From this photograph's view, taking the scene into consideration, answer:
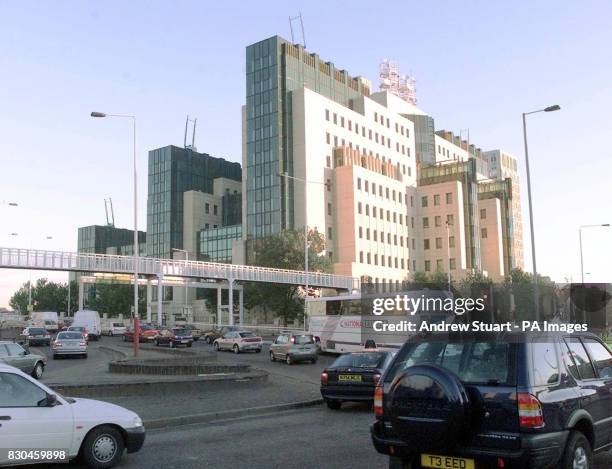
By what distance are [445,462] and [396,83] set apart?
130 m

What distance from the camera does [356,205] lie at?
91.8 metres

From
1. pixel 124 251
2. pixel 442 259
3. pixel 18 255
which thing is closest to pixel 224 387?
pixel 18 255

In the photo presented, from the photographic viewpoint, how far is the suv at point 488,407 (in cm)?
569

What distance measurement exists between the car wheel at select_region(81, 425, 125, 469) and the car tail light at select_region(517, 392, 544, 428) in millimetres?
5266

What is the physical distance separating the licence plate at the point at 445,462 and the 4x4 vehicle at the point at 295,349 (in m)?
23.5

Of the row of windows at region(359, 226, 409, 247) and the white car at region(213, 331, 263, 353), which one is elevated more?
the row of windows at region(359, 226, 409, 247)

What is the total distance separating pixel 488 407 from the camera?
19.2ft

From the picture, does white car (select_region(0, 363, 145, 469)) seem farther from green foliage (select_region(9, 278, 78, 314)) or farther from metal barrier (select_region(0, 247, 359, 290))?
green foliage (select_region(9, 278, 78, 314))

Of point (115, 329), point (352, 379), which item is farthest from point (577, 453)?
point (115, 329)

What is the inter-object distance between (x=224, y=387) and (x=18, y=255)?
134 ft

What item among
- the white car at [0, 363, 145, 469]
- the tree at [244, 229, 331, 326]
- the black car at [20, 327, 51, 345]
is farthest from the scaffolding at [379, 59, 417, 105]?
the white car at [0, 363, 145, 469]

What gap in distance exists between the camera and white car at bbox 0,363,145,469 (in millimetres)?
7324

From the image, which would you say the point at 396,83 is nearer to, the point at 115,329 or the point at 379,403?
the point at 115,329

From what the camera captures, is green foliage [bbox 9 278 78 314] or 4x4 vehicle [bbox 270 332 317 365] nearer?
4x4 vehicle [bbox 270 332 317 365]
